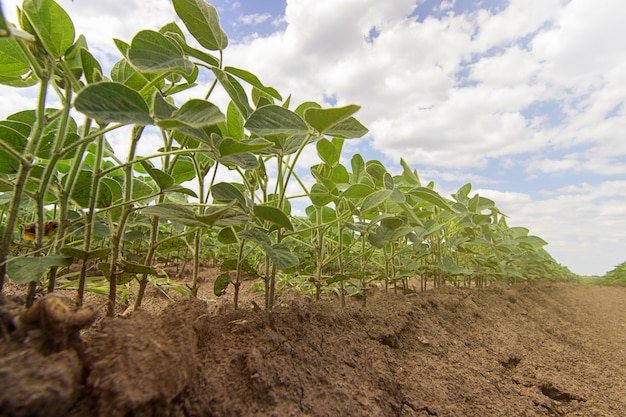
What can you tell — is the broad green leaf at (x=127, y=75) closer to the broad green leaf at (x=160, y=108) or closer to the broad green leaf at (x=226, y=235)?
the broad green leaf at (x=160, y=108)

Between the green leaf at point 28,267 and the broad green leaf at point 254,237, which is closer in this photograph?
the green leaf at point 28,267

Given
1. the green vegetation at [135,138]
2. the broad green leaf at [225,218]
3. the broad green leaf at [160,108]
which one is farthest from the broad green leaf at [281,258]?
the broad green leaf at [160,108]

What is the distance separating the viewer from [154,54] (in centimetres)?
58

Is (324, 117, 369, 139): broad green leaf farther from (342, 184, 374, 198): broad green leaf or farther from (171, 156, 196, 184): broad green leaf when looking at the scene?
(171, 156, 196, 184): broad green leaf

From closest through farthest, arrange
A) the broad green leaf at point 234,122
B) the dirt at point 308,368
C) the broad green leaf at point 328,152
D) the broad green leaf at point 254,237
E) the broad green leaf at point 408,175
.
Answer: the dirt at point 308,368, the broad green leaf at point 254,237, the broad green leaf at point 234,122, the broad green leaf at point 328,152, the broad green leaf at point 408,175

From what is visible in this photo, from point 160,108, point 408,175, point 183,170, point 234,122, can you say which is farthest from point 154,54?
point 408,175

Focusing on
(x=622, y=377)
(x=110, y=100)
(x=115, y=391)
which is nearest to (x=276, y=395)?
(x=115, y=391)

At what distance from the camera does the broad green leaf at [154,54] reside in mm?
557

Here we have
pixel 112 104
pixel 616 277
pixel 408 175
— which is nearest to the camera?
pixel 112 104

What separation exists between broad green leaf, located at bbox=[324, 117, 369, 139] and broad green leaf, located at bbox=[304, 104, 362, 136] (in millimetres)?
34

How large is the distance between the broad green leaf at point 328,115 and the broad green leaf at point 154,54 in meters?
0.23

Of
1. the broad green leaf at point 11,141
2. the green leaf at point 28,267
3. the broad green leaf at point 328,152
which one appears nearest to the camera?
the green leaf at point 28,267

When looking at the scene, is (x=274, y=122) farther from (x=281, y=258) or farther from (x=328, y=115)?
(x=281, y=258)

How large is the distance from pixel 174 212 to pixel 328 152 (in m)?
0.53
